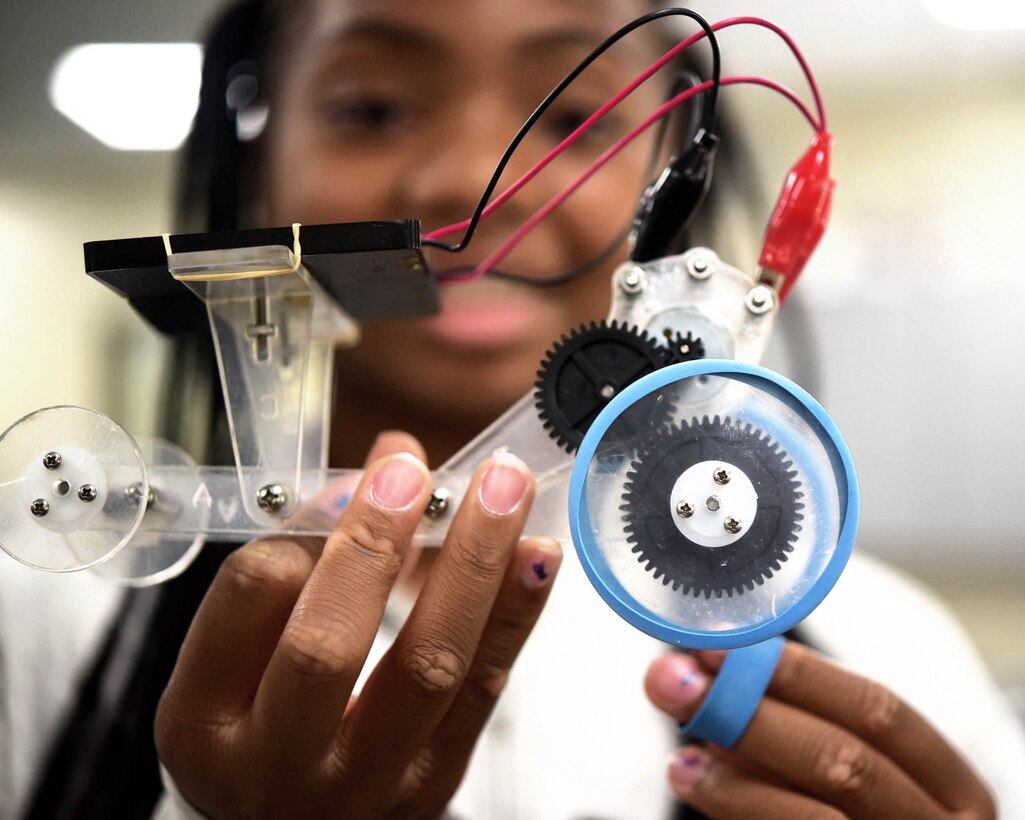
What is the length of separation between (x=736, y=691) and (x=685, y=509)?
21cm

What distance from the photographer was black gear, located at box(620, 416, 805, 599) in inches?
14.1

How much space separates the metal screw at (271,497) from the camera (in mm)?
430

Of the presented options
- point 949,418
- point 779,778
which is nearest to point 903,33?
point 949,418

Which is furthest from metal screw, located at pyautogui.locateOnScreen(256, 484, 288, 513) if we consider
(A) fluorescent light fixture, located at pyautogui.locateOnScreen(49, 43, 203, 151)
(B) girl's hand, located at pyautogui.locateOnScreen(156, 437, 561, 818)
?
(A) fluorescent light fixture, located at pyautogui.locateOnScreen(49, 43, 203, 151)

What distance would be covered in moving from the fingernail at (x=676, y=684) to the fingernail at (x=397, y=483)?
0.21 meters

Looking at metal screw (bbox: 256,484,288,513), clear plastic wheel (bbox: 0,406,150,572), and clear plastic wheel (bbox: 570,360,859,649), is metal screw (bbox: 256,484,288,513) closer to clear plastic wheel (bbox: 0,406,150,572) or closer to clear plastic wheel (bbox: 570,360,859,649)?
clear plastic wheel (bbox: 0,406,150,572)

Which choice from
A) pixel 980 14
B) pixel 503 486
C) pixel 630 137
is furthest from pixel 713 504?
pixel 980 14

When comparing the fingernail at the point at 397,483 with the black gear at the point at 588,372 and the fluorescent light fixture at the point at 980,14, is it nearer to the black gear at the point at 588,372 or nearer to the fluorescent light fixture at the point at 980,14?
the black gear at the point at 588,372

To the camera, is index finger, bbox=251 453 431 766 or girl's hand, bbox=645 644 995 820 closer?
index finger, bbox=251 453 431 766

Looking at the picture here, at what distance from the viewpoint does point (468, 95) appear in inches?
28.0

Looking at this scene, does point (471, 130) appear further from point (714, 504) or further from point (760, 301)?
point (714, 504)

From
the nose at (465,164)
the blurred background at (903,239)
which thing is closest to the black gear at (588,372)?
the nose at (465,164)

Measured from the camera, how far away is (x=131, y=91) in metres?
0.83

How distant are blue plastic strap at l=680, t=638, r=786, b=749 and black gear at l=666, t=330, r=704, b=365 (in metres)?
0.21
